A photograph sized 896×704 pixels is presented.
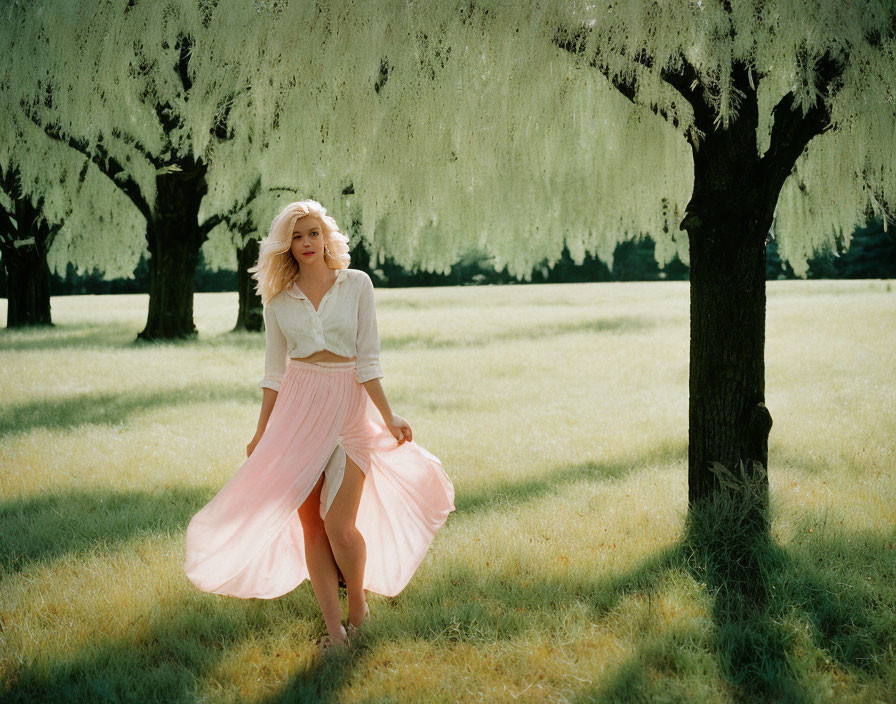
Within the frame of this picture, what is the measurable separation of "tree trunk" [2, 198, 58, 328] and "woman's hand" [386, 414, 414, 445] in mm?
19044

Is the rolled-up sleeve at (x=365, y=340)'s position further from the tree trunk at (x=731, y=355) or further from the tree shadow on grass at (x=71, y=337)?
the tree shadow on grass at (x=71, y=337)

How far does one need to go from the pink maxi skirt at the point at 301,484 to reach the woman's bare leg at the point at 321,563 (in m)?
0.07

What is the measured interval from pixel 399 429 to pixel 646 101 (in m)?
2.13

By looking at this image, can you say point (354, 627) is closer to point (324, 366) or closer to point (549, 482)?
point (324, 366)

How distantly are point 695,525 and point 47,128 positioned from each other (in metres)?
11.7

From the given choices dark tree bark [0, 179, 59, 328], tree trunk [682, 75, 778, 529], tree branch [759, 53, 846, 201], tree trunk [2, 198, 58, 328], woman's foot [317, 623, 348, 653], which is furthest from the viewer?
tree trunk [2, 198, 58, 328]

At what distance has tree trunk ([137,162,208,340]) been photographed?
14406mm

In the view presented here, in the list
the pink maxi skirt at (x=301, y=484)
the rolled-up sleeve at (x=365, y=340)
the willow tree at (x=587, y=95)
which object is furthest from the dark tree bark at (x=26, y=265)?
the rolled-up sleeve at (x=365, y=340)

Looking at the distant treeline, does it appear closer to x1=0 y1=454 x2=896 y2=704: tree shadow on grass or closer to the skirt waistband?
x1=0 y1=454 x2=896 y2=704: tree shadow on grass

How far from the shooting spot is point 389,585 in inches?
137

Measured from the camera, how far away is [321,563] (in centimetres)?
312

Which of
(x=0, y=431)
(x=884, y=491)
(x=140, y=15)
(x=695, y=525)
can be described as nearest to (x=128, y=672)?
(x=695, y=525)

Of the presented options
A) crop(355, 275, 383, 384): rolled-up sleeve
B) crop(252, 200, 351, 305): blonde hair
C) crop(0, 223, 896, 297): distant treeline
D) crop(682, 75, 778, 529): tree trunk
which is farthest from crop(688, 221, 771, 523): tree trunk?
crop(0, 223, 896, 297): distant treeline

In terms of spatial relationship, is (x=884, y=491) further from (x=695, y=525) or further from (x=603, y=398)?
(x=603, y=398)
